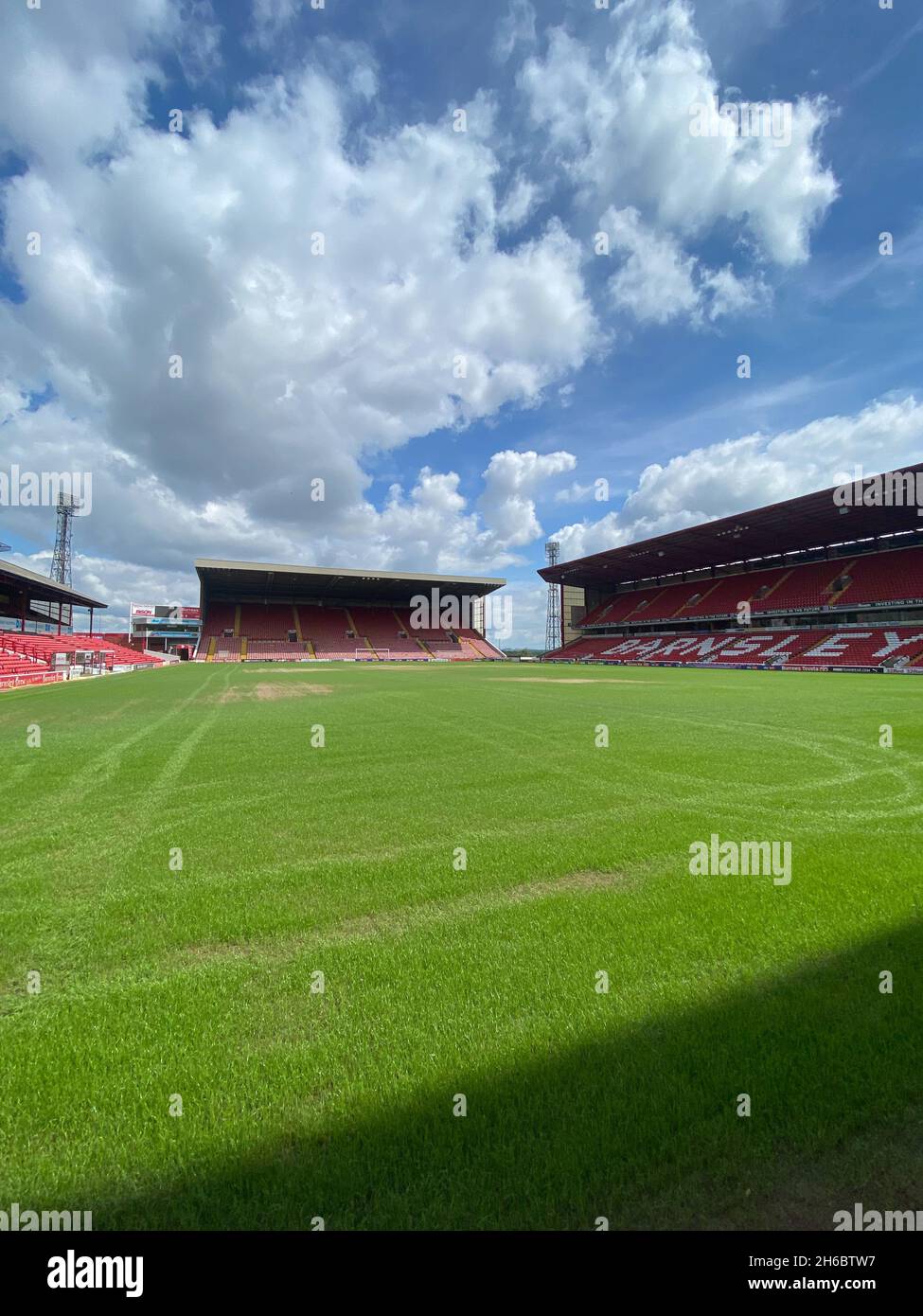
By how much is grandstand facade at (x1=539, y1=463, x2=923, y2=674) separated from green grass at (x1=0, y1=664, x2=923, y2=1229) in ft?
143

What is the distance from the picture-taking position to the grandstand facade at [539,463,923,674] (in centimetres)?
4297

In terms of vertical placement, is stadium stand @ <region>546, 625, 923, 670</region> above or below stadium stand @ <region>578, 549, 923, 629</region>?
below

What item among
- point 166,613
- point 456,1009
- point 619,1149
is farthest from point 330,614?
point 619,1149

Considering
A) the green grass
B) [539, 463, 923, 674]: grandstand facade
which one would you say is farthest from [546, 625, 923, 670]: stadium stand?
the green grass

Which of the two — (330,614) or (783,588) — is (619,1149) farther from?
(330,614)

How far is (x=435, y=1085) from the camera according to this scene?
235 cm

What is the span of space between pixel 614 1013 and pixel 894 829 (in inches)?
186

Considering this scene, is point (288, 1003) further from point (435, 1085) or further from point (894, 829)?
point (894, 829)

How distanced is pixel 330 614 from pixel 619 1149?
7728 cm

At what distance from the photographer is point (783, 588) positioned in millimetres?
57062

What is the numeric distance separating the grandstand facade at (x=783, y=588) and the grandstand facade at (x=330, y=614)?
15.9 metres

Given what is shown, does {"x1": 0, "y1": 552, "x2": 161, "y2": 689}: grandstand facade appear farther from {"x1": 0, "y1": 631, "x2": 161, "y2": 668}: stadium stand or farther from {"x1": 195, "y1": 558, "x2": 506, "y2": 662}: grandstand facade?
{"x1": 195, "y1": 558, "x2": 506, "y2": 662}: grandstand facade

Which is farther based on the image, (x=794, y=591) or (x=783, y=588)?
(x=783, y=588)
